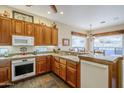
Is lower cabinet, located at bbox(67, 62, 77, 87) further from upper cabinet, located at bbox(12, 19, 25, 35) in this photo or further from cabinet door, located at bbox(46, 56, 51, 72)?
upper cabinet, located at bbox(12, 19, 25, 35)

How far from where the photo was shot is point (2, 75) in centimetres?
274

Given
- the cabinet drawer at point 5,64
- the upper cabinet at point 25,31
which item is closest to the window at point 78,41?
the upper cabinet at point 25,31

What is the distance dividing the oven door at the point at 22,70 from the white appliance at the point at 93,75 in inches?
86.8

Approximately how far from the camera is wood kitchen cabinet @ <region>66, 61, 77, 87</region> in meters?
2.45

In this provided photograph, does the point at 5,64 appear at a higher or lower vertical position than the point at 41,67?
higher

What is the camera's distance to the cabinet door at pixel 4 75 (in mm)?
2728

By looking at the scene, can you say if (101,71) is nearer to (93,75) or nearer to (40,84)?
(93,75)

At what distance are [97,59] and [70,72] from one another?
1.33 m

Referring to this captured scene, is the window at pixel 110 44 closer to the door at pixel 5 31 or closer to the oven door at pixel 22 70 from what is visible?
the oven door at pixel 22 70

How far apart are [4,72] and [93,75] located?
8.60 feet

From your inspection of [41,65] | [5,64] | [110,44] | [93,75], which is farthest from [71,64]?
[110,44]

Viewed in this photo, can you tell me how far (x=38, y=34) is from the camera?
3.99m
